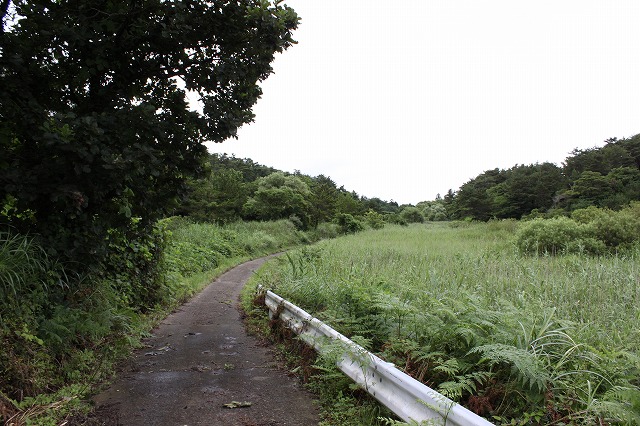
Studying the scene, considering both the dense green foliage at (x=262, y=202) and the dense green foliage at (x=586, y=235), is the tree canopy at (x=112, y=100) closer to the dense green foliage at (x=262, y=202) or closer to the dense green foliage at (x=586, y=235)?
the dense green foliage at (x=586, y=235)

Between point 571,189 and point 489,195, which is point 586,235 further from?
point 489,195

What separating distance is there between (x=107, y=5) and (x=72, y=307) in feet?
13.3

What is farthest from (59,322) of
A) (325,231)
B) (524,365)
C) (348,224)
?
(348,224)

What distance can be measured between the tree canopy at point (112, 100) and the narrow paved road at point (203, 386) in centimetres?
184

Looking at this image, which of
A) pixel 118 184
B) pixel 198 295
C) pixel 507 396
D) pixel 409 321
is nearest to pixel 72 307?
pixel 118 184

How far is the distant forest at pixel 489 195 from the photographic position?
3286 centimetres

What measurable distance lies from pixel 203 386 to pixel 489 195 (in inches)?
2360

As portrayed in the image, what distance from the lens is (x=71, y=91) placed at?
5.42 meters

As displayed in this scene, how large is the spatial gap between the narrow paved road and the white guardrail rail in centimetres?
56

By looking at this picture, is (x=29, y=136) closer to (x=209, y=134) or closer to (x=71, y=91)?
(x=71, y=91)

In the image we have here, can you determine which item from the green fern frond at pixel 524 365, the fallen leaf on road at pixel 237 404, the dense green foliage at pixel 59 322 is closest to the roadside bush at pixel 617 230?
the green fern frond at pixel 524 365

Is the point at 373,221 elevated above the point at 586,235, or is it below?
above

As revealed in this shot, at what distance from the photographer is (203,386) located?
13.9 ft

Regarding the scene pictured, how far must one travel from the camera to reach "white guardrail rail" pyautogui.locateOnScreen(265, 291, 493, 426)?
2430 millimetres
